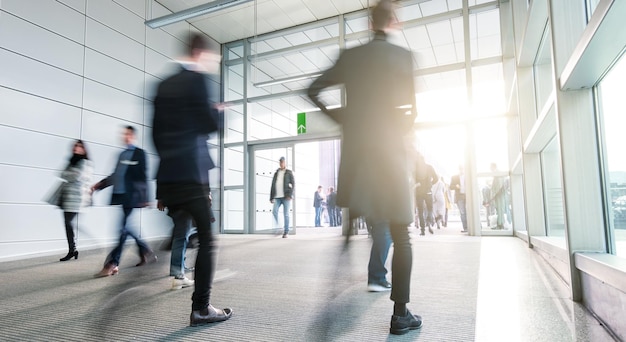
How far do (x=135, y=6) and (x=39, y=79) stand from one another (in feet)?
7.49

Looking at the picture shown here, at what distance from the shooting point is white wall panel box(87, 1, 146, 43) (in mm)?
5828

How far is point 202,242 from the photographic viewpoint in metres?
1.68

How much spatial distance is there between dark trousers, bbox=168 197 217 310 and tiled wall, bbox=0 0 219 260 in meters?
2.38

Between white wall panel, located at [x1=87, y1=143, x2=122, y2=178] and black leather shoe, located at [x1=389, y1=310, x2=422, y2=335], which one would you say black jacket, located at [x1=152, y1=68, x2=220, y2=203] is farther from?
white wall panel, located at [x1=87, y1=143, x2=122, y2=178]

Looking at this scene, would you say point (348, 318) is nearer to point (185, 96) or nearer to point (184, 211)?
point (184, 211)

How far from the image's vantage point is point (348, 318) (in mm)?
1789

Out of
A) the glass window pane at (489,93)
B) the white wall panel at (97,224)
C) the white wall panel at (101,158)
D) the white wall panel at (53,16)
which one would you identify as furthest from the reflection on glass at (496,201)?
the white wall panel at (53,16)

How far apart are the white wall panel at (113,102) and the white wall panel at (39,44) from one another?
335mm

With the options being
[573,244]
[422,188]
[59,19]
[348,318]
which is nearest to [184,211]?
[348,318]

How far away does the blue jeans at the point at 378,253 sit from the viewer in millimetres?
2307

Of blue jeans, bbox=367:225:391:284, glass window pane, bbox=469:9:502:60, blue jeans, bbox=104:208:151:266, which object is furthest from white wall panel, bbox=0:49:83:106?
glass window pane, bbox=469:9:502:60

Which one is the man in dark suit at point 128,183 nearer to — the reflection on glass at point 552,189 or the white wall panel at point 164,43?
the reflection on glass at point 552,189

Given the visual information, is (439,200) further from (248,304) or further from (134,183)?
(248,304)

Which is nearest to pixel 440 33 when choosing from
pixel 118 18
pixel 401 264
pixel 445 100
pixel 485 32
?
pixel 485 32
